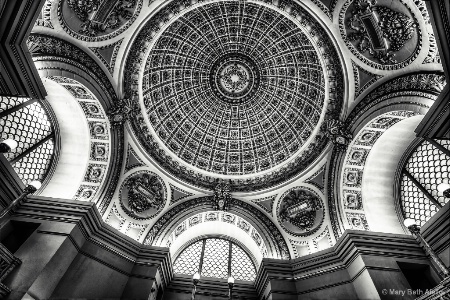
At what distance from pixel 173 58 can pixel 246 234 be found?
10.5 metres

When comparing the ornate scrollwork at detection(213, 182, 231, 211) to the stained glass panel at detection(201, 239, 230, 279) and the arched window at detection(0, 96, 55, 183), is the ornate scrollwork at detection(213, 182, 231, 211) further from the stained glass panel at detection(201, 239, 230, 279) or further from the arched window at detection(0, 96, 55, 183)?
the arched window at detection(0, 96, 55, 183)

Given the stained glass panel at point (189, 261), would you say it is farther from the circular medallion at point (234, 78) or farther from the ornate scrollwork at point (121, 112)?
the circular medallion at point (234, 78)

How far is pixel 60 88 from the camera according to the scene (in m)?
12.5

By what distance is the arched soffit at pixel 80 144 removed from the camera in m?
12.7

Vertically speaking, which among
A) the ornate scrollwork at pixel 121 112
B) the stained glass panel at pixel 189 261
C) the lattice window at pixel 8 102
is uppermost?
the ornate scrollwork at pixel 121 112

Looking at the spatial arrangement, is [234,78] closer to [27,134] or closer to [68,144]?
[68,144]

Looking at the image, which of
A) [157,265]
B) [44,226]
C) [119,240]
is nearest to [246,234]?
[157,265]

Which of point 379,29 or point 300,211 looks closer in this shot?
point 379,29

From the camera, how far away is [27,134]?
12109 mm

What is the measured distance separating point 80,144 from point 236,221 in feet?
29.2

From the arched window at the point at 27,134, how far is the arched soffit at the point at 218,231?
6889 millimetres

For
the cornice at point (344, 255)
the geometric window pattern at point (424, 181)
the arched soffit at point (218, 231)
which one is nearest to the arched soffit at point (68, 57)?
the arched soffit at point (218, 231)

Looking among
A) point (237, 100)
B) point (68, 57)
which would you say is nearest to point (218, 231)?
point (237, 100)

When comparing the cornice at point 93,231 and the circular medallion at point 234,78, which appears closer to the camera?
the cornice at point 93,231
